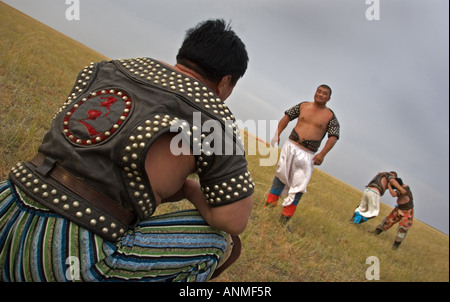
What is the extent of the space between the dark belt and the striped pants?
0.04m

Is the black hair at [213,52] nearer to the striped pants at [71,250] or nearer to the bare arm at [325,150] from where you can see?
the striped pants at [71,250]

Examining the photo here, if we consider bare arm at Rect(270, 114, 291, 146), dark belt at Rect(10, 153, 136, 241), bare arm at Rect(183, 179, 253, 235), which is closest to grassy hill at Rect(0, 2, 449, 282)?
bare arm at Rect(270, 114, 291, 146)

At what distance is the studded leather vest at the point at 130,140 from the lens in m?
1.28

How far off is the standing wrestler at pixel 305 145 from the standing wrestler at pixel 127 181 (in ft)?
13.2

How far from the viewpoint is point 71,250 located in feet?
4.18

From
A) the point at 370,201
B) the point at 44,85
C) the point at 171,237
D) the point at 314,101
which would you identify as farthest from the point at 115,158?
the point at 370,201

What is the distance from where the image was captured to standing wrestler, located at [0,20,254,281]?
4.19ft

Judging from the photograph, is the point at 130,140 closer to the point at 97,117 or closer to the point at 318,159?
the point at 97,117

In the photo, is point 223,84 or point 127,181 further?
point 223,84

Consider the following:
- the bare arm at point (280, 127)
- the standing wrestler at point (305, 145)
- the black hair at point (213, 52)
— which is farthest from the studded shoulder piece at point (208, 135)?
the bare arm at point (280, 127)

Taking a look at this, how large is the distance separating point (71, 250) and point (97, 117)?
0.52 meters

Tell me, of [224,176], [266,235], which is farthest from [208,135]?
[266,235]
